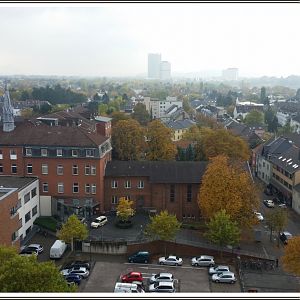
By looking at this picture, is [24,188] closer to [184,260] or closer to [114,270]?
[114,270]

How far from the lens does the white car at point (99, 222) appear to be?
2386 centimetres

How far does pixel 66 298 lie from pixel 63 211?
21030 millimetres

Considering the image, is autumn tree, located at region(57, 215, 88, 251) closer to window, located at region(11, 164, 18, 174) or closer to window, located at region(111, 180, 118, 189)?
window, located at region(111, 180, 118, 189)

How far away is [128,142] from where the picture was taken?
3603cm

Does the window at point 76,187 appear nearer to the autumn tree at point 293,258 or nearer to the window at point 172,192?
the window at point 172,192

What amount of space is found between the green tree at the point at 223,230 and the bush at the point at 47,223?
340 inches

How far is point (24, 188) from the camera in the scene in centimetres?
2361

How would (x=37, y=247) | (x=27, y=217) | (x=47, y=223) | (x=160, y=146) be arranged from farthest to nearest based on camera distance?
1. (x=160, y=146)
2. (x=47, y=223)
3. (x=27, y=217)
4. (x=37, y=247)

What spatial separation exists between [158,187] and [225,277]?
8.47 m

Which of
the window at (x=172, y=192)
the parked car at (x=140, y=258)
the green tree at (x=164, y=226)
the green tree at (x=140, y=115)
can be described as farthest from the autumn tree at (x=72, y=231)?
the green tree at (x=140, y=115)

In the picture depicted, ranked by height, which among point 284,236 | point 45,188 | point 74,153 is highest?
point 74,153

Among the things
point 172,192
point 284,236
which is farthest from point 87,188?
point 284,236

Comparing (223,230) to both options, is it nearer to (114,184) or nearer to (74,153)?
(114,184)

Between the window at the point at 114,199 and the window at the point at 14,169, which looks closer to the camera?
the window at the point at 14,169
